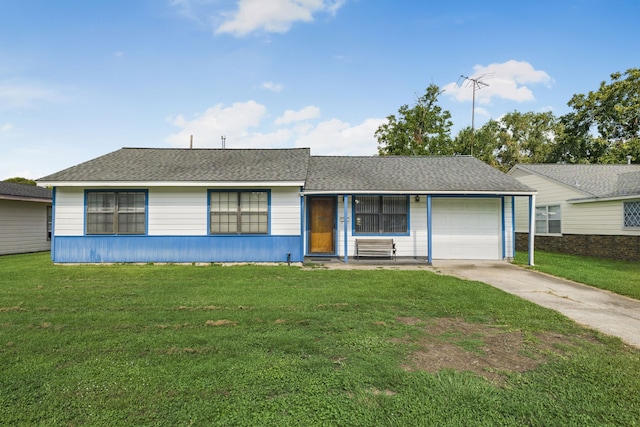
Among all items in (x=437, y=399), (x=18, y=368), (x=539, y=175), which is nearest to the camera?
(x=437, y=399)

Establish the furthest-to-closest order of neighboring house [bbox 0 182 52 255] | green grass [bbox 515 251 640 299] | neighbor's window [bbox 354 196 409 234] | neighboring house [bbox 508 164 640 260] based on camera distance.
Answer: neighboring house [bbox 0 182 52 255] → neighboring house [bbox 508 164 640 260] → neighbor's window [bbox 354 196 409 234] → green grass [bbox 515 251 640 299]

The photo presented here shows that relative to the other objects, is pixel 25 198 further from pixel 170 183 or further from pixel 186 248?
pixel 186 248

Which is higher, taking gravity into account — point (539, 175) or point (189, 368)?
point (539, 175)

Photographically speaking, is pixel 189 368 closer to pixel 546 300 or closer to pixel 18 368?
pixel 18 368

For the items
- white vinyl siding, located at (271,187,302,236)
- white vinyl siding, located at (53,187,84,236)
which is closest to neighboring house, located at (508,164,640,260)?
white vinyl siding, located at (271,187,302,236)

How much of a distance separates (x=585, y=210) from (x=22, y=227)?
85.1ft

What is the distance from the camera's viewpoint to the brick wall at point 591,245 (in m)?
12.5

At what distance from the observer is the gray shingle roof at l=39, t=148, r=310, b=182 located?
419 inches

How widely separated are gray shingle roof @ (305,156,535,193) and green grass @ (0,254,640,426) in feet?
17.9

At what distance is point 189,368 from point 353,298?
3653 mm

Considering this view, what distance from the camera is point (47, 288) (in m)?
7.05

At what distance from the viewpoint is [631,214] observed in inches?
492

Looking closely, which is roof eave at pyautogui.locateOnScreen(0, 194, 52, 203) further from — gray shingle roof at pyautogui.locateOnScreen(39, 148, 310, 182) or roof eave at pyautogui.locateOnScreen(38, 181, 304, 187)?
roof eave at pyautogui.locateOnScreen(38, 181, 304, 187)

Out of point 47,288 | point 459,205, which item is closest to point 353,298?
point 47,288
